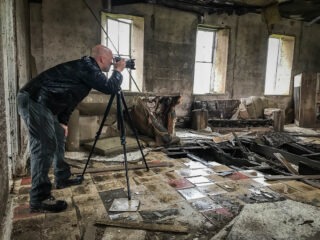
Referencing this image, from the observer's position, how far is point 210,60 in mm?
8320

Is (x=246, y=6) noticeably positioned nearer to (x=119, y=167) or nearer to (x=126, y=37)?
(x=126, y=37)

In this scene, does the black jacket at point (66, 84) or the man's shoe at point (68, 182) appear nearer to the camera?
the black jacket at point (66, 84)

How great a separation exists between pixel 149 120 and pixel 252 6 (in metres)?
5.23

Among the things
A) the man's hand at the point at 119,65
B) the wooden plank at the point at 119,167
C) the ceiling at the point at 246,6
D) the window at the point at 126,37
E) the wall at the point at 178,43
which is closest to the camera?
the man's hand at the point at 119,65

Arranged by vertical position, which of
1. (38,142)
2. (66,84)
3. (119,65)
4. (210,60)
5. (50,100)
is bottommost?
(38,142)

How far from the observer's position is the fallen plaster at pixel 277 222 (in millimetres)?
1917

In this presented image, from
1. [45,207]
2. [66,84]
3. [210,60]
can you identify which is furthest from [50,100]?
[210,60]

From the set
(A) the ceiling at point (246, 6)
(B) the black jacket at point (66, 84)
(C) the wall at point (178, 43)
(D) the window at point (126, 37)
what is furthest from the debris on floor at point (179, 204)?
(A) the ceiling at point (246, 6)

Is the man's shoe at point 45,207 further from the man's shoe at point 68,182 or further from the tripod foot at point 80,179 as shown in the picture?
the tripod foot at point 80,179

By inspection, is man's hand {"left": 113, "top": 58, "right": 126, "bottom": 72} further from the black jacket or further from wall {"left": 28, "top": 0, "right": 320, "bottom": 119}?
wall {"left": 28, "top": 0, "right": 320, "bottom": 119}

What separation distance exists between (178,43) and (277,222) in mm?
6291

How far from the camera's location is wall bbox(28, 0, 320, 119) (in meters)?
6.14

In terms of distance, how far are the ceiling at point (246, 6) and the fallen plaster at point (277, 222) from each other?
588 centimetres

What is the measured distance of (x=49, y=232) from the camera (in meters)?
1.93
